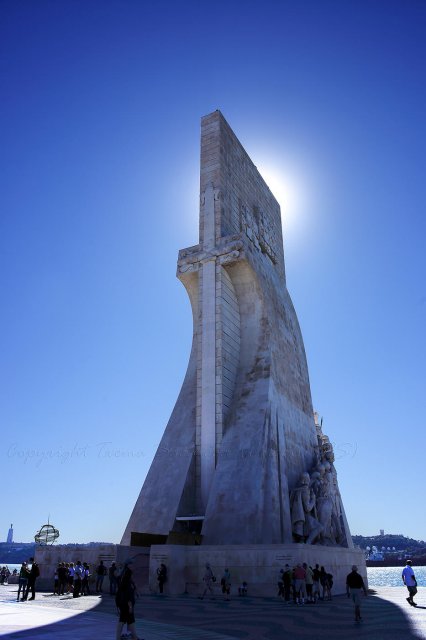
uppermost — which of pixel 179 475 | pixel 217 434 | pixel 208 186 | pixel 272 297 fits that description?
pixel 208 186

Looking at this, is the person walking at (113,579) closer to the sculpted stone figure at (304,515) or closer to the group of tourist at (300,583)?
the group of tourist at (300,583)

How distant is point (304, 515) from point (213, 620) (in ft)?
29.0

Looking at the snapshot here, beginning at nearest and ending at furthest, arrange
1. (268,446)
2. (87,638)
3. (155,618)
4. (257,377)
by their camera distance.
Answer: (87,638)
(155,618)
(268,446)
(257,377)

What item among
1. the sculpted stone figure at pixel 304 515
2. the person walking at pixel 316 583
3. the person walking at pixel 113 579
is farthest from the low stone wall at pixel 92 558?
the sculpted stone figure at pixel 304 515

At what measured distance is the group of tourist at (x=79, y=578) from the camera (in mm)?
12242

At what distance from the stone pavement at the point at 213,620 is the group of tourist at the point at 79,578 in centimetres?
81

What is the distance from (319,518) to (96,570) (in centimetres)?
737

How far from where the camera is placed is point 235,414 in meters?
18.1

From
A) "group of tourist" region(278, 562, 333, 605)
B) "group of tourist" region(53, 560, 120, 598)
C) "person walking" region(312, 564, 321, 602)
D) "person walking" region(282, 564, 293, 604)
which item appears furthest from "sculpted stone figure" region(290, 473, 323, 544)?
"group of tourist" region(53, 560, 120, 598)

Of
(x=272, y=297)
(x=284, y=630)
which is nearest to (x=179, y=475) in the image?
(x=272, y=297)

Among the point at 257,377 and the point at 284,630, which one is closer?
the point at 284,630

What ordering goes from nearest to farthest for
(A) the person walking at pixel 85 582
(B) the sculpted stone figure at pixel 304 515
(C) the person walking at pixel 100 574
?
(A) the person walking at pixel 85 582, (C) the person walking at pixel 100 574, (B) the sculpted stone figure at pixel 304 515

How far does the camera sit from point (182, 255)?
2078 centimetres

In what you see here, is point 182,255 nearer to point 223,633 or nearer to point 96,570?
point 96,570
